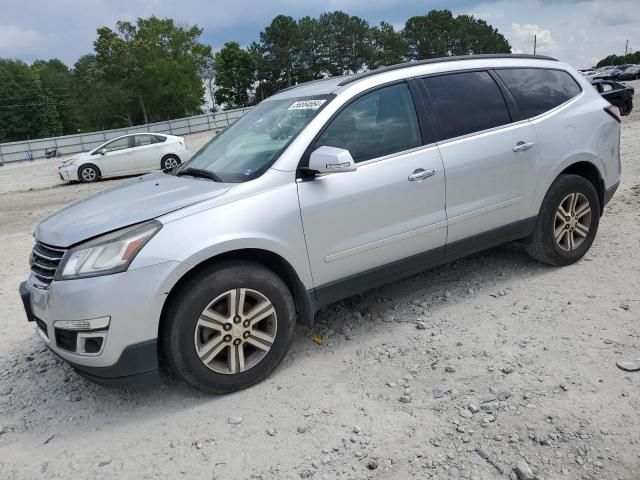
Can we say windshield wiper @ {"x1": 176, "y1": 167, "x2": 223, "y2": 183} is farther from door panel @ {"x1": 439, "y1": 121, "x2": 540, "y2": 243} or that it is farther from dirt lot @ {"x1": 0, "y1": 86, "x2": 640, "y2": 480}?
door panel @ {"x1": 439, "y1": 121, "x2": 540, "y2": 243}

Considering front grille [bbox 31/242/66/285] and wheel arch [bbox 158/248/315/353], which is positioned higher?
front grille [bbox 31/242/66/285]

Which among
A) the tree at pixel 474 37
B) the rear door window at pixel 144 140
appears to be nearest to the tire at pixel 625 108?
the rear door window at pixel 144 140

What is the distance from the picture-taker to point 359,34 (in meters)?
93.9

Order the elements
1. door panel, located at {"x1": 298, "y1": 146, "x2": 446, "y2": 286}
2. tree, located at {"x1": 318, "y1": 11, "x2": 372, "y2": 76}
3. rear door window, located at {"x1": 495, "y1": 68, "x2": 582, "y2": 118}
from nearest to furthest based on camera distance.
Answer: door panel, located at {"x1": 298, "y1": 146, "x2": 446, "y2": 286}, rear door window, located at {"x1": 495, "y1": 68, "x2": 582, "y2": 118}, tree, located at {"x1": 318, "y1": 11, "x2": 372, "y2": 76}

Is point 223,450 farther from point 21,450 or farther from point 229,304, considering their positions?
point 21,450

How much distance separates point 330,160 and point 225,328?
1.16m

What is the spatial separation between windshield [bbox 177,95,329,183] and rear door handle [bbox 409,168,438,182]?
2.54 ft

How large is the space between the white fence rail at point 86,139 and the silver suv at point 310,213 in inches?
1388

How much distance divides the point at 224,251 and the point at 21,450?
154cm

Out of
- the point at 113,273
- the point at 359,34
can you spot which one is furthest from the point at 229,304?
the point at 359,34

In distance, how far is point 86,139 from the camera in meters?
41.2

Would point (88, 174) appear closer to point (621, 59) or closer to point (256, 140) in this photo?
point (256, 140)

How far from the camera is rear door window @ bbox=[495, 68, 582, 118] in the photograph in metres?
4.38

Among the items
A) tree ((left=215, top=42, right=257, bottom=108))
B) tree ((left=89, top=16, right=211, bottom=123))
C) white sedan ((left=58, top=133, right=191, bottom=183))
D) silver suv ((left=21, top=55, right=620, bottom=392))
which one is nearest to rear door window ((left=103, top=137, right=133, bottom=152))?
white sedan ((left=58, top=133, right=191, bottom=183))
